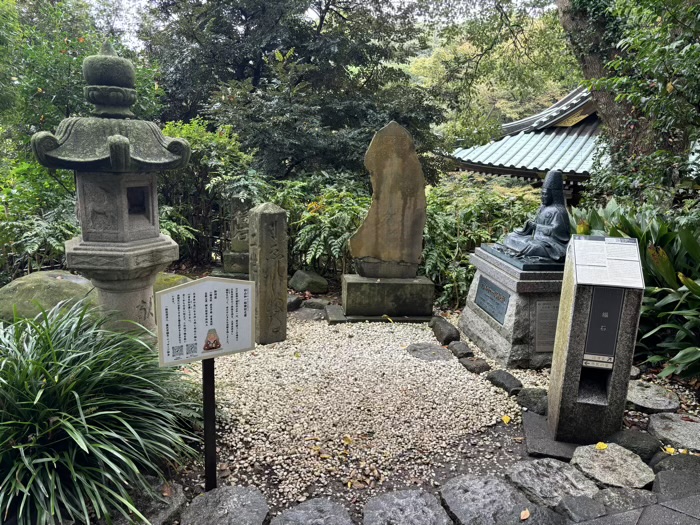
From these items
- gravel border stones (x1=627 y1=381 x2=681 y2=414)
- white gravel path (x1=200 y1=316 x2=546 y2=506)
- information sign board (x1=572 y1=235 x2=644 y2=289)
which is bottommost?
white gravel path (x1=200 y1=316 x2=546 y2=506)

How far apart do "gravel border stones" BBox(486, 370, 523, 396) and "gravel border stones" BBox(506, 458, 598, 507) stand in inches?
37.3

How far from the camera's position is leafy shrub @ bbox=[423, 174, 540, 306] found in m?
6.34

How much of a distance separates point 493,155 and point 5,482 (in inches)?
367

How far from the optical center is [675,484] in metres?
2.71

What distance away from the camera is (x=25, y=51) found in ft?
25.6

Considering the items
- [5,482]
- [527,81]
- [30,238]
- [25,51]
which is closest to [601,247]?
[5,482]

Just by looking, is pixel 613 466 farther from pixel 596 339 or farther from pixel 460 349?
pixel 460 349

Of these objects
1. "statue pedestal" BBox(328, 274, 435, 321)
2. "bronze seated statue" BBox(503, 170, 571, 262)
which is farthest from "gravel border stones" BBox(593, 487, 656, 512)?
"statue pedestal" BBox(328, 274, 435, 321)

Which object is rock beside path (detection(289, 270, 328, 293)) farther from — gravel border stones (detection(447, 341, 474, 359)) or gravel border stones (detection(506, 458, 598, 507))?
gravel border stones (detection(506, 458, 598, 507))

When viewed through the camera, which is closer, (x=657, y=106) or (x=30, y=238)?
(x=657, y=106)

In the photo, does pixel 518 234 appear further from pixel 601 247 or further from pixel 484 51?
pixel 484 51

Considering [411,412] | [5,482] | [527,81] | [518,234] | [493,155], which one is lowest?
[411,412]

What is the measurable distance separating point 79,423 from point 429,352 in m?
3.20

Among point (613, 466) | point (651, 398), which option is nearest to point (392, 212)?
point (651, 398)
